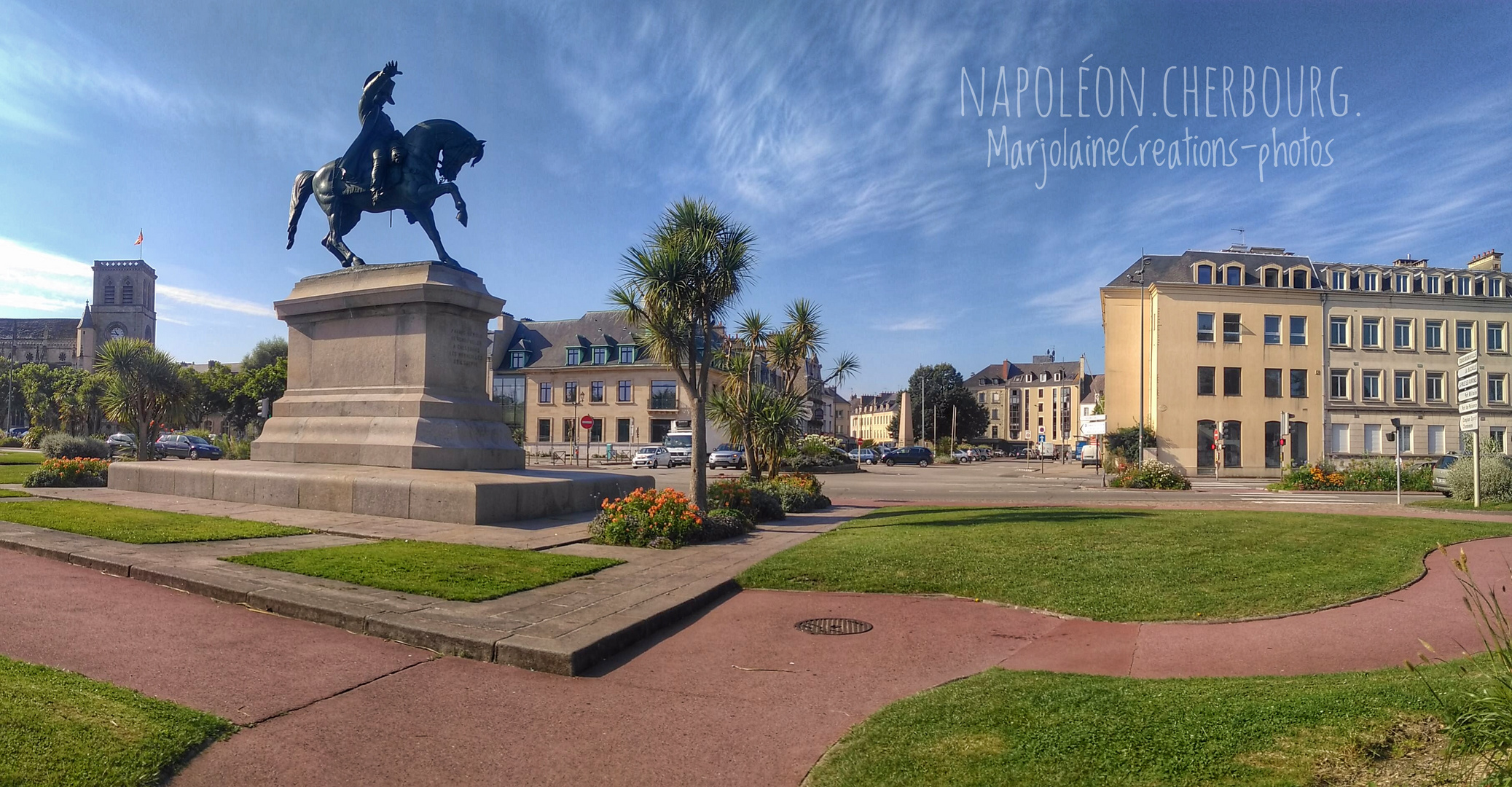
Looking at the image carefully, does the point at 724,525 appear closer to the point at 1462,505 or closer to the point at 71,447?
the point at 1462,505

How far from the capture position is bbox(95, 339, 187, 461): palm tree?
32750 millimetres

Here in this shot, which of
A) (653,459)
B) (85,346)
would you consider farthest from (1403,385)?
(85,346)

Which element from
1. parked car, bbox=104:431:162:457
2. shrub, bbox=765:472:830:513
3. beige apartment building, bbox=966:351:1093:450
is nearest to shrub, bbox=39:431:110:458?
parked car, bbox=104:431:162:457

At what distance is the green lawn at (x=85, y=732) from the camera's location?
11.2ft

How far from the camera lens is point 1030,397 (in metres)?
138

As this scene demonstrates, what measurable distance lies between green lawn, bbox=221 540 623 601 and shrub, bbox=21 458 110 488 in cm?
1406

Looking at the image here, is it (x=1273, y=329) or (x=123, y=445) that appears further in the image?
(x=1273, y=329)

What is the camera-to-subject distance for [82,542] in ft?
30.4

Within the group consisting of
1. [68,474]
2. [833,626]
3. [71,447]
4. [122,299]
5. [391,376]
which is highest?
[122,299]

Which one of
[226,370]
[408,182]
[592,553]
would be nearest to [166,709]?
[592,553]

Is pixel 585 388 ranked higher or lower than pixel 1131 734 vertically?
higher

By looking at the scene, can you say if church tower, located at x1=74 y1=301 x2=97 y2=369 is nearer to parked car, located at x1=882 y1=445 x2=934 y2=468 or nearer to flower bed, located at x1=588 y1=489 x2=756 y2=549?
parked car, located at x1=882 y1=445 x2=934 y2=468

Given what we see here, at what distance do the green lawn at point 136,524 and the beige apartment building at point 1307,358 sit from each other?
49.7m

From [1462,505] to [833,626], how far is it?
72.3 ft
